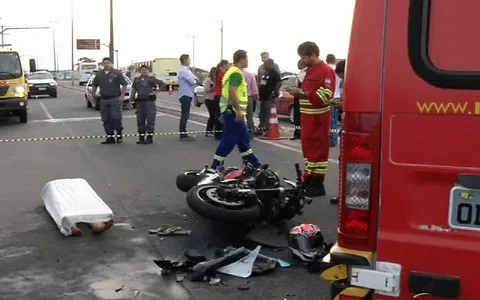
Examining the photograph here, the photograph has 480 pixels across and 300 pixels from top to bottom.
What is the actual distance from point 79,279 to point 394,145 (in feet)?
10.3

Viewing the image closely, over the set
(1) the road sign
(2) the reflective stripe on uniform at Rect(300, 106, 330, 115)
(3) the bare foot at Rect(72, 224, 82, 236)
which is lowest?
(3) the bare foot at Rect(72, 224, 82, 236)

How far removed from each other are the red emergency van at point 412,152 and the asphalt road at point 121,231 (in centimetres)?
195

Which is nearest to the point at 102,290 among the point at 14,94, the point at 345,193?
the point at 345,193

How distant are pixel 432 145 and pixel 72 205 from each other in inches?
176

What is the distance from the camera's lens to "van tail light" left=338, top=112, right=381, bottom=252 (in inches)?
95.0

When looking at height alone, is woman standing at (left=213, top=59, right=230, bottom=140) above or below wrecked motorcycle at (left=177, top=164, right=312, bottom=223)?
above

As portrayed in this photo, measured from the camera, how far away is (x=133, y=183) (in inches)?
331


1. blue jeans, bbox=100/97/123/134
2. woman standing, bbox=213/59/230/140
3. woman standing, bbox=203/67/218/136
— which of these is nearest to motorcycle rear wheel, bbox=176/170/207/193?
woman standing, bbox=213/59/230/140

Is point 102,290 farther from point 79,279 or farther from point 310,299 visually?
point 310,299

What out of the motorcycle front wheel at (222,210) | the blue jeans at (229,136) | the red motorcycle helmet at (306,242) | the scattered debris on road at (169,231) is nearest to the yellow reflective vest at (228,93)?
the blue jeans at (229,136)

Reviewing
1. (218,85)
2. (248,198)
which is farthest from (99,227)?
(218,85)

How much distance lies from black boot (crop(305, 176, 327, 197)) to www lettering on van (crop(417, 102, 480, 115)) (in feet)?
16.1

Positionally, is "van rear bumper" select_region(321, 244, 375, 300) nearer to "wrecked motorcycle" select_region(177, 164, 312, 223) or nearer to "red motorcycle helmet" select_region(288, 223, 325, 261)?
"red motorcycle helmet" select_region(288, 223, 325, 261)

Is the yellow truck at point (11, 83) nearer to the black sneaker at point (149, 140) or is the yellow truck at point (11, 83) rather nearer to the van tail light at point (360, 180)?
the black sneaker at point (149, 140)
